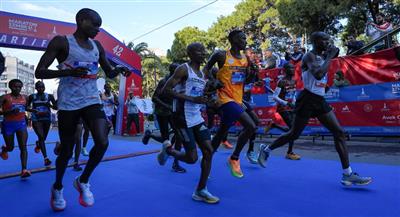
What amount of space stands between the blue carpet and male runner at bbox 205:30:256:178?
651 millimetres

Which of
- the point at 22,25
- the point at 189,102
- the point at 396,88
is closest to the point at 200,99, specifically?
the point at 189,102

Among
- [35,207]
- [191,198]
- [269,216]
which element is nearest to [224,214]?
[269,216]

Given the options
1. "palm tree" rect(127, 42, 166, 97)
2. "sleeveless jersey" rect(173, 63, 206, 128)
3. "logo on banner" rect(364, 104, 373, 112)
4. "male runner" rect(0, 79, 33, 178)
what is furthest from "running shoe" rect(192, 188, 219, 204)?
"palm tree" rect(127, 42, 166, 97)

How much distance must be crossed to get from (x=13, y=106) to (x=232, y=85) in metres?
3.62

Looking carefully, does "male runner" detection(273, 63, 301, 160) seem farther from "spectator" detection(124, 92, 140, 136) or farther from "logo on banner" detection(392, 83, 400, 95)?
"spectator" detection(124, 92, 140, 136)

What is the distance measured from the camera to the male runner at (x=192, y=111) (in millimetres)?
3701

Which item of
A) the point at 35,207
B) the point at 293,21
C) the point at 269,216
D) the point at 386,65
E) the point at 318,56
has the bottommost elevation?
the point at 35,207

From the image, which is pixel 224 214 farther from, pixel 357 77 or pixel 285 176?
pixel 357 77

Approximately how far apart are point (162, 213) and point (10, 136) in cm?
361

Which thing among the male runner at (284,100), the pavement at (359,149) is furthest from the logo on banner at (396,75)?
the male runner at (284,100)

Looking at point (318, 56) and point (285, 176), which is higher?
point (318, 56)

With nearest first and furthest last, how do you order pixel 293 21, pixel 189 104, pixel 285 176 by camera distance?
pixel 189 104 → pixel 285 176 → pixel 293 21

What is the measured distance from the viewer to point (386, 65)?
8.20 m

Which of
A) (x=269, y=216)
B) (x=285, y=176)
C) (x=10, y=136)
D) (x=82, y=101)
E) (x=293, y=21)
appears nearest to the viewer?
(x=269, y=216)
